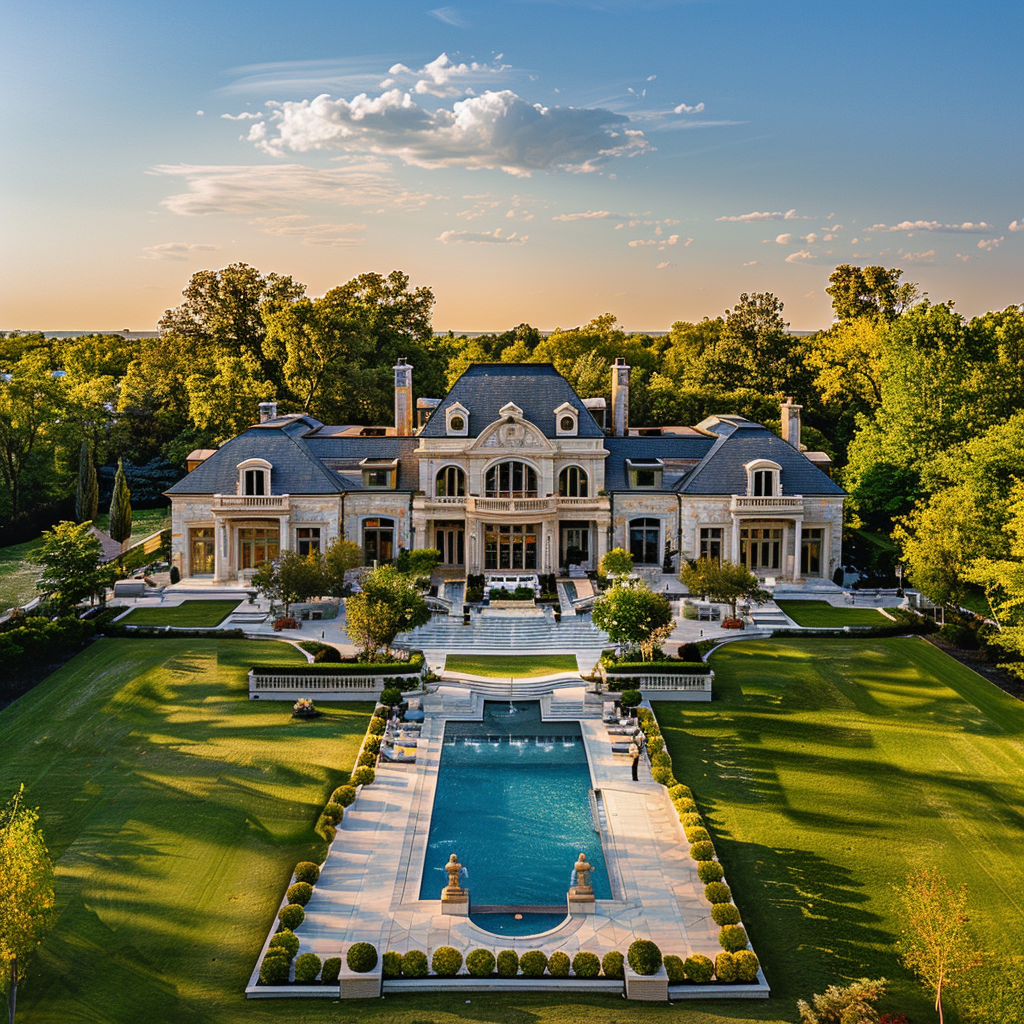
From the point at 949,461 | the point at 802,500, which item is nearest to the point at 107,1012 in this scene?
the point at 802,500

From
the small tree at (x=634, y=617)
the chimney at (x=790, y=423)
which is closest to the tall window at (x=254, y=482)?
the small tree at (x=634, y=617)

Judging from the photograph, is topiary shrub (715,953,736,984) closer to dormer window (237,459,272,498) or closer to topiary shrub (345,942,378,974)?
topiary shrub (345,942,378,974)

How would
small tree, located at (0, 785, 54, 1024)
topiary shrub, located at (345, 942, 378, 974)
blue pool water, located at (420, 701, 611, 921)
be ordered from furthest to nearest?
1. blue pool water, located at (420, 701, 611, 921)
2. topiary shrub, located at (345, 942, 378, 974)
3. small tree, located at (0, 785, 54, 1024)

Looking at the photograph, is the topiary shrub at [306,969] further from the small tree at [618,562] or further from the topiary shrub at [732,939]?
the small tree at [618,562]

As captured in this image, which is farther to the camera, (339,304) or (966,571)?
(339,304)

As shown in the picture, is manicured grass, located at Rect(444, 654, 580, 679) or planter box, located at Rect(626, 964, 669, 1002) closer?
planter box, located at Rect(626, 964, 669, 1002)

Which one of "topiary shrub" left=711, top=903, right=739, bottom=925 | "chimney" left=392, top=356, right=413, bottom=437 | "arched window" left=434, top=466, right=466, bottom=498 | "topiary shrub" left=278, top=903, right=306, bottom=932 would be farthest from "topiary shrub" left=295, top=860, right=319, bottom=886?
"chimney" left=392, top=356, right=413, bottom=437

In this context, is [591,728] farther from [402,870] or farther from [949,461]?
[949,461]
